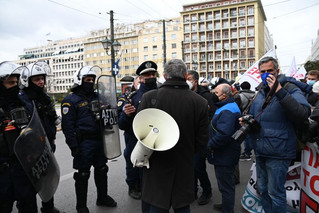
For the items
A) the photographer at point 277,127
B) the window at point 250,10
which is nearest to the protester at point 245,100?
the photographer at point 277,127

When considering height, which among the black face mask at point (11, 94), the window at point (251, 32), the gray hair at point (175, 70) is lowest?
the black face mask at point (11, 94)

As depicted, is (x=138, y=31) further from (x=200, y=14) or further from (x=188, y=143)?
(x=188, y=143)

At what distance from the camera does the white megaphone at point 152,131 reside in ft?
6.67

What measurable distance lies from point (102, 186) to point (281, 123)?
8.49ft

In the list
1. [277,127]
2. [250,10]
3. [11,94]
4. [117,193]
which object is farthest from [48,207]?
[250,10]

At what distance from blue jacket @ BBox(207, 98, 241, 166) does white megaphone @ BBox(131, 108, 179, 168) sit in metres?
1.08

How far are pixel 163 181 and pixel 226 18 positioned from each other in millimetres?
71117

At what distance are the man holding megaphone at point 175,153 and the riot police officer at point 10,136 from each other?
125cm

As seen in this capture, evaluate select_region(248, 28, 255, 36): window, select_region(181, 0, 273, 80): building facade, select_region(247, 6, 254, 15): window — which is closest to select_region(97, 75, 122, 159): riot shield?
select_region(181, 0, 273, 80): building facade

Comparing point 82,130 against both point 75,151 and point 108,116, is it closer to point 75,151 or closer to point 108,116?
point 75,151

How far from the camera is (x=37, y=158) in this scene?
7.71 ft

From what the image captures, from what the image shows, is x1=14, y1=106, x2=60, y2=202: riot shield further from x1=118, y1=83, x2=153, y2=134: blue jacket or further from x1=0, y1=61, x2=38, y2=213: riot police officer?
x1=118, y1=83, x2=153, y2=134: blue jacket

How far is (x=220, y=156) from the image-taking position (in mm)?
3033

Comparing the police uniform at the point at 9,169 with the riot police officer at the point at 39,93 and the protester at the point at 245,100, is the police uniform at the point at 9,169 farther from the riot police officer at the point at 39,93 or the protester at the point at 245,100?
the protester at the point at 245,100
